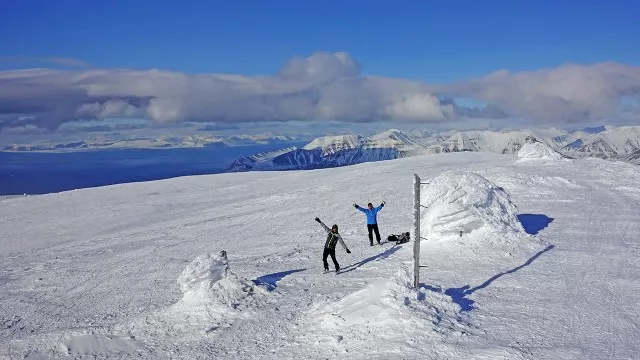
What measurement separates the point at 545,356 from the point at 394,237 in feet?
39.3

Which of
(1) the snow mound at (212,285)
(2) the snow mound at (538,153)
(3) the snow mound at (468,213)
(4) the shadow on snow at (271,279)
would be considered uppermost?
(2) the snow mound at (538,153)

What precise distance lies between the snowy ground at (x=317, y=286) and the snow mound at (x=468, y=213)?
224 mm

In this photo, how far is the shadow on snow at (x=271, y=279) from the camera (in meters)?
16.9

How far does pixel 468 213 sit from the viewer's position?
21.7 m

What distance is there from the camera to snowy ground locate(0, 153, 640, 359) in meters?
12.5

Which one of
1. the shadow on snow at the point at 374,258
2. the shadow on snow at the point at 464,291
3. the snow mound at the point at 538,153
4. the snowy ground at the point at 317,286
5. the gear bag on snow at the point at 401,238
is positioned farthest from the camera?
the snow mound at the point at 538,153

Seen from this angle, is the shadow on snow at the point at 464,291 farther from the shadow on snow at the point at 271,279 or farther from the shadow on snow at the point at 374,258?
the shadow on snow at the point at 271,279

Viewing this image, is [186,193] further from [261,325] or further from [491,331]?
[491,331]

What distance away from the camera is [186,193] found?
47.5 meters

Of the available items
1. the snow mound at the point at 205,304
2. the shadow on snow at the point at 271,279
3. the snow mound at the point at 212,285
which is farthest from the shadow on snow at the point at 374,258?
the snow mound at the point at 212,285

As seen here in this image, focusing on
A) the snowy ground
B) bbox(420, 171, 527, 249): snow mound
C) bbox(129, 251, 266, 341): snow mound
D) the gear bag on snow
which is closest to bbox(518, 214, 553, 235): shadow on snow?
the snowy ground

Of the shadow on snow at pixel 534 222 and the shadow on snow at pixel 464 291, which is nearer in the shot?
the shadow on snow at pixel 464 291

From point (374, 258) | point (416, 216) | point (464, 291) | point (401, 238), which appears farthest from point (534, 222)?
point (416, 216)

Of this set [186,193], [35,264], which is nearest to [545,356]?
[35,264]
